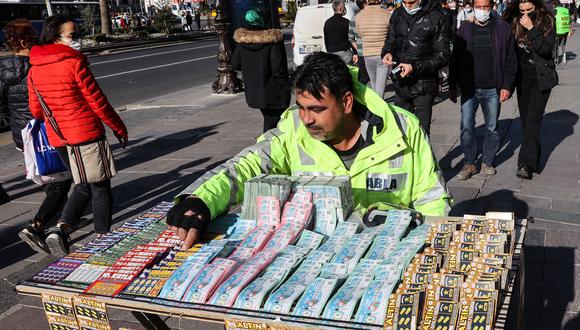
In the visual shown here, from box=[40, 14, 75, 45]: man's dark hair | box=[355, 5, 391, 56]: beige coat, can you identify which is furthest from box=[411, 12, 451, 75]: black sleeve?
box=[40, 14, 75, 45]: man's dark hair

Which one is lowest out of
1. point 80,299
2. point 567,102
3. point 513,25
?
point 567,102

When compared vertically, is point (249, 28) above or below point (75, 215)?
above

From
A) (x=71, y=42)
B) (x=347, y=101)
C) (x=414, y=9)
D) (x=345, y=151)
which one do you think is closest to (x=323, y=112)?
(x=347, y=101)

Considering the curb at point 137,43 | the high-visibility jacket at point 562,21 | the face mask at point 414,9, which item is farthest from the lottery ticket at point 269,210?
Result: the curb at point 137,43

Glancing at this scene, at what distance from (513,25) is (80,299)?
17.2 ft

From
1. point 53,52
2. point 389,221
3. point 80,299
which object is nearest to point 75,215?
point 53,52

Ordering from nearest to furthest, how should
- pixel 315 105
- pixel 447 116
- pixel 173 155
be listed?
pixel 315 105
pixel 173 155
pixel 447 116

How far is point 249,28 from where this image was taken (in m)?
7.48

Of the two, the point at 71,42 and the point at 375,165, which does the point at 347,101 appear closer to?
the point at 375,165

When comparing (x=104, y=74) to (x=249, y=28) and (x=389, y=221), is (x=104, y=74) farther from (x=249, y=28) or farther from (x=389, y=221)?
(x=389, y=221)

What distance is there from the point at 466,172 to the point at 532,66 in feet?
4.00

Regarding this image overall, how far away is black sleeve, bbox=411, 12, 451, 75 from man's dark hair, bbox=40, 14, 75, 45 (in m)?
3.18

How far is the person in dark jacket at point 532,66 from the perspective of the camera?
581 cm

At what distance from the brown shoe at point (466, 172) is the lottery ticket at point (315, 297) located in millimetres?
4588
